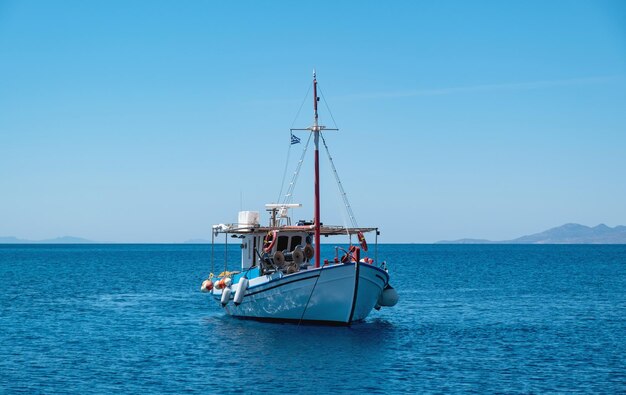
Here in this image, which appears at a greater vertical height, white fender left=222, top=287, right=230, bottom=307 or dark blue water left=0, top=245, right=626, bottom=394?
white fender left=222, top=287, right=230, bottom=307

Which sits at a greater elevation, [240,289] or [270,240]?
[270,240]

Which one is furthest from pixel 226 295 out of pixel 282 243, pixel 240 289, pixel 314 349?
pixel 314 349

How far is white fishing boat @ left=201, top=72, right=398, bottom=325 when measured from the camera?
1642 inches

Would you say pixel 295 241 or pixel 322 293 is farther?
pixel 295 241

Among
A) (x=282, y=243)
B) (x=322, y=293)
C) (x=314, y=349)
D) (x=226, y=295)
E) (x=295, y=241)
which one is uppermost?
(x=295, y=241)

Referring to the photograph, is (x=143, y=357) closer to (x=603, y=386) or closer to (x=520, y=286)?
(x=603, y=386)

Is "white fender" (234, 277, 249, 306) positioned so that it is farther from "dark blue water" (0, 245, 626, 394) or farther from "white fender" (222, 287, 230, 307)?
"dark blue water" (0, 245, 626, 394)

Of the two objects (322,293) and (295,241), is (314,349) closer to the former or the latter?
(322,293)

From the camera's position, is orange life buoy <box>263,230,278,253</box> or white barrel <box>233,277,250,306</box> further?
white barrel <box>233,277,250,306</box>

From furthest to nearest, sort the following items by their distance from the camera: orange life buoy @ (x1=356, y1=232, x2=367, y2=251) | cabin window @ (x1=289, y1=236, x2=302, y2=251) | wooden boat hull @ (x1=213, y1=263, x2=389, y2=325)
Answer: cabin window @ (x1=289, y1=236, x2=302, y2=251) → orange life buoy @ (x1=356, y1=232, x2=367, y2=251) → wooden boat hull @ (x1=213, y1=263, x2=389, y2=325)

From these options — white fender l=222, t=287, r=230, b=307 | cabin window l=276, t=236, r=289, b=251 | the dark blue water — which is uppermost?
cabin window l=276, t=236, r=289, b=251

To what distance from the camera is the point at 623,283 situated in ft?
306

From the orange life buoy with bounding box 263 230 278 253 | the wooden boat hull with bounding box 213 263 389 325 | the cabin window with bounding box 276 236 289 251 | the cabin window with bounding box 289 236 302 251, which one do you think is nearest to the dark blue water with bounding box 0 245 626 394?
the wooden boat hull with bounding box 213 263 389 325

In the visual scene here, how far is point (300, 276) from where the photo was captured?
41.8m
